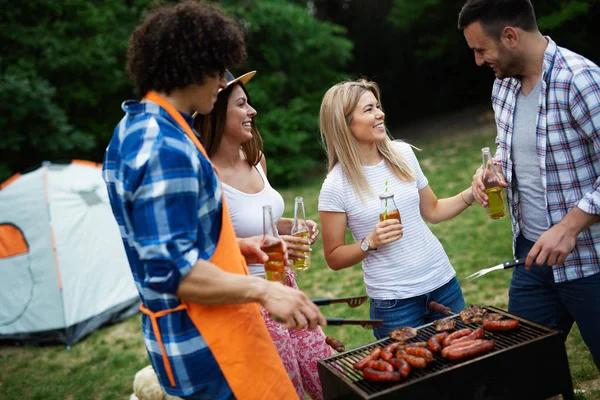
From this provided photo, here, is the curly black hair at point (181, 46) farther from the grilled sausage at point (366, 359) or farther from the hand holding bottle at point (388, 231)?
the grilled sausage at point (366, 359)

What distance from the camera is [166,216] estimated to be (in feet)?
5.48

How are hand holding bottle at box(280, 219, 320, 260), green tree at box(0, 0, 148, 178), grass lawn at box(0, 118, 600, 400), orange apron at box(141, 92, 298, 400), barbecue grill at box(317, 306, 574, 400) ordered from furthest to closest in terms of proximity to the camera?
green tree at box(0, 0, 148, 178), grass lawn at box(0, 118, 600, 400), hand holding bottle at box(280, 219, 320, 260), barbecue grill at box(317, 306, 574, 400), orange apron at box(141, 92, 298, 400)

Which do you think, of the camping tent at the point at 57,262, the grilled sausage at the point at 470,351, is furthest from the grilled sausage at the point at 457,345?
the camping tent at the point at 57,262

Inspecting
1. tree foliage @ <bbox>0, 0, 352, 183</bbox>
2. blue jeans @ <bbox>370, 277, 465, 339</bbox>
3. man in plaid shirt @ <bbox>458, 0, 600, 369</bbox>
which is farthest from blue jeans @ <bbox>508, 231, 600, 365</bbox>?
tree foliage @ <bbox>0, 0, 352, 183</bbox>

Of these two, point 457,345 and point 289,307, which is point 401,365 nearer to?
point 457,345

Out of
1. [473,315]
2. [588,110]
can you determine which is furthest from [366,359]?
[588,110]

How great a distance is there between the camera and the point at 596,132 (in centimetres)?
235

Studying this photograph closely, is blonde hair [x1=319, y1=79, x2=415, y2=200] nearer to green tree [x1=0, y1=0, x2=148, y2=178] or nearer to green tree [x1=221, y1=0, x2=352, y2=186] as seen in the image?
green tree [x1=0, y1=0, x2=148, y2=178]

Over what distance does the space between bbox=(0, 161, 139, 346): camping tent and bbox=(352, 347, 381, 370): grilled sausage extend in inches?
179

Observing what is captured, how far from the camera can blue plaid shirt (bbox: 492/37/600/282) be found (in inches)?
93.0

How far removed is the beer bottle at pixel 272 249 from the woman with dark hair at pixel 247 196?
19cm

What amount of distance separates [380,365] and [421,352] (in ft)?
0.62

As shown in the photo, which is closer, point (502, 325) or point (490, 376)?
point (490, 376)

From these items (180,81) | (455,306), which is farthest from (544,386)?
(180,81)
